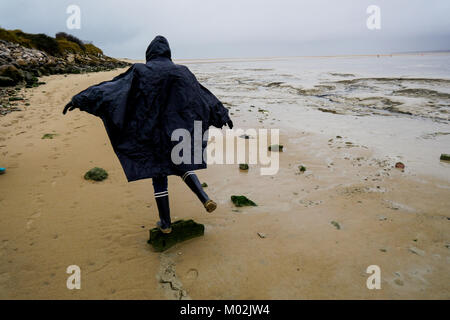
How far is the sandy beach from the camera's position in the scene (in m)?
2.39

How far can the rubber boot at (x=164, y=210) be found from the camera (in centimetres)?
277

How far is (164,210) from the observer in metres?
2.80

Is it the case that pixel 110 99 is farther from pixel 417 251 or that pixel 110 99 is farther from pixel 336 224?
pixel 417 251

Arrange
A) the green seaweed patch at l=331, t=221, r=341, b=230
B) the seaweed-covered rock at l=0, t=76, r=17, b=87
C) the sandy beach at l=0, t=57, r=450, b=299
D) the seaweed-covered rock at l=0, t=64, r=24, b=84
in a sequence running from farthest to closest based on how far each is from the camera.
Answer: the seaweed-covered rock at l=0, t=64, r=24, b=84
the seaweed-covered rock at l=0, t=76, r=17, b=87
the green seaweed patch at l=331, t=221, r=341, b=230
the sandy beach at l=0, t=57, r=450, b=299

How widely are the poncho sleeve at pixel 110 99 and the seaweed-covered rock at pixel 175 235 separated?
1.31 meters

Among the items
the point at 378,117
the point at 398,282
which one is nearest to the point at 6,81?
the point at 398,282

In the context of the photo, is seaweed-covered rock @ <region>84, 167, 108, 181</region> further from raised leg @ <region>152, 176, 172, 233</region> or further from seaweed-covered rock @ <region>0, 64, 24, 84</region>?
seaweed-covered rock @ <region>0, 64, 24, 84</region>

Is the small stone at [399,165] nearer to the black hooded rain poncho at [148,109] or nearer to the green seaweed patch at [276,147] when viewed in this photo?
the green seaweed patch at [276,147]

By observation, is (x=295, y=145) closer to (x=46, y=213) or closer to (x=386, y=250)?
(x=386, y=250)

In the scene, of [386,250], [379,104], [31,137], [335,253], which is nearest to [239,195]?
[335,253]

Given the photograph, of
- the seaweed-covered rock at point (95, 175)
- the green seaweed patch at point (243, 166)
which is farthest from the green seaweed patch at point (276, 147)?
the seaweed-covered rock at point (95, 175)

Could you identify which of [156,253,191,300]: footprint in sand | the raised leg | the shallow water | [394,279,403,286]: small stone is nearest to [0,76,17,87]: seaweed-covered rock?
the shallow water

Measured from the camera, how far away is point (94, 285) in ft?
7.77

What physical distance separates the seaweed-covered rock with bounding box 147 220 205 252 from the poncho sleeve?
4.29 ft
